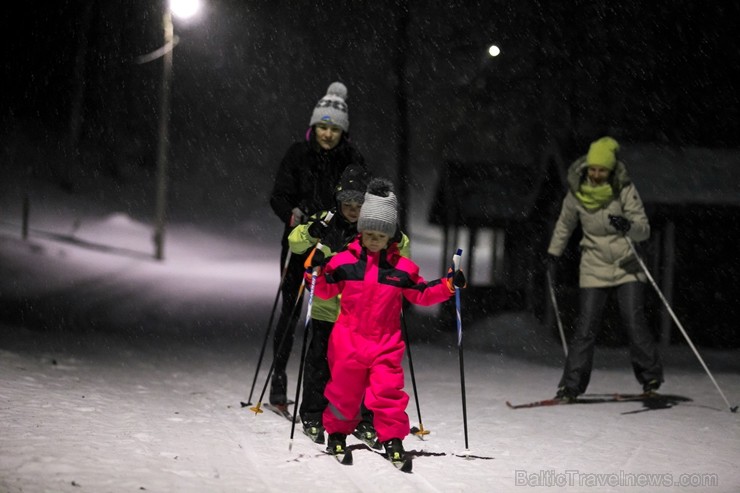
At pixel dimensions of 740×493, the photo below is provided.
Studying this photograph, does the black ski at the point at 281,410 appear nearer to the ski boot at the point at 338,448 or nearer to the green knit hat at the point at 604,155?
the ski boot at the point at 338,448

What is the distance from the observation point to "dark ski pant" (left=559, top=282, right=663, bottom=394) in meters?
7.47

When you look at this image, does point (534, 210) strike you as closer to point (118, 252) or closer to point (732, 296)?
point (732, 296)

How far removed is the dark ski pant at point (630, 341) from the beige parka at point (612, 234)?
130mm

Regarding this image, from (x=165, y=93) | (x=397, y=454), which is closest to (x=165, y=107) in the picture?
(x=165, y=93)

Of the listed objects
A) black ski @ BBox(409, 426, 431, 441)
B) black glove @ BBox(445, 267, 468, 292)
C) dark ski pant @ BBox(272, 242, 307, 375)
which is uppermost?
black glove @ BBox(445, 267, 468, 292)

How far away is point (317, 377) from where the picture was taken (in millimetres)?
5785

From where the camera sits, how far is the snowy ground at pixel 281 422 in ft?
15.5

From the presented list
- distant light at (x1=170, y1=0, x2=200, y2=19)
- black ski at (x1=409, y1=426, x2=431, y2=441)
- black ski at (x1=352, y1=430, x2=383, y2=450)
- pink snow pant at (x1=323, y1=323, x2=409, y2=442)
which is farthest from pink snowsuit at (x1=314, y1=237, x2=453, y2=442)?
distant light at (x1=170, y1=0, x2=200, y2=19)

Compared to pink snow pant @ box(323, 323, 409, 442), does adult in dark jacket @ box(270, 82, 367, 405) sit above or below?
above

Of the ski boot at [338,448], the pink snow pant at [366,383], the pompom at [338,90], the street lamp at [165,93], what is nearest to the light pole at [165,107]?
the street lamp at [165,93]

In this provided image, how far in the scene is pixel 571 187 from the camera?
25.5 ft

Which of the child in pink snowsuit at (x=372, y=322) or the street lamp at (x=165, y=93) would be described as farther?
the street lamp at (x=165, y=93)

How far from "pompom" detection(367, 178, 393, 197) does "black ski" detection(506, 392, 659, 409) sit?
111 inches

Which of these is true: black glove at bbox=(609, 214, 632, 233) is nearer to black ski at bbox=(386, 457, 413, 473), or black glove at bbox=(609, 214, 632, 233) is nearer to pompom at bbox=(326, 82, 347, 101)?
pompom at bbox=(326, 82, 347, 101)
